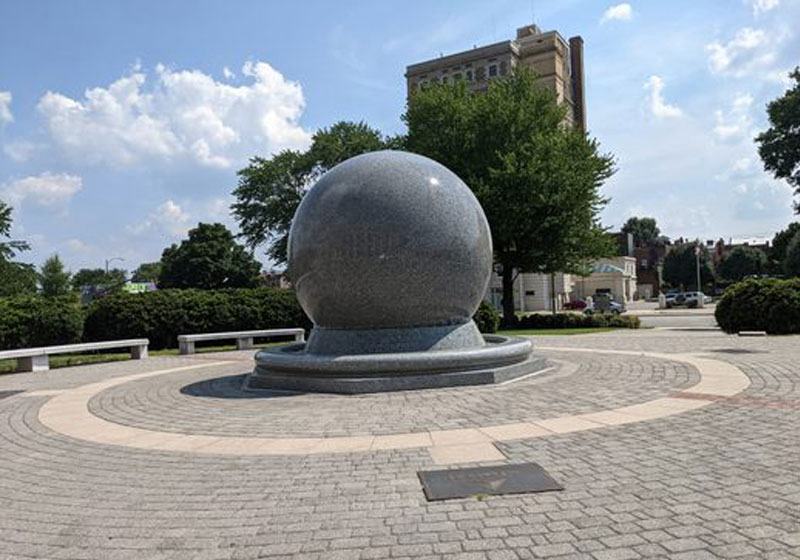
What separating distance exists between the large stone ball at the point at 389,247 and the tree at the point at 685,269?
101606mm

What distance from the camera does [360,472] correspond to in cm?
629

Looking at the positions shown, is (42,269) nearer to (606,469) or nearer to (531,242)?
(531,242)

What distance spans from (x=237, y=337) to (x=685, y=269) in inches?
3804

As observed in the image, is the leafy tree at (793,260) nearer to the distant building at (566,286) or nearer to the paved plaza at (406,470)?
the distant building at (566,286)

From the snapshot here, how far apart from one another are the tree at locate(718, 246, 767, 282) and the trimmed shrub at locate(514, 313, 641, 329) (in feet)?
266

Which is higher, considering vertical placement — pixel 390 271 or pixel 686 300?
pixel 390 271

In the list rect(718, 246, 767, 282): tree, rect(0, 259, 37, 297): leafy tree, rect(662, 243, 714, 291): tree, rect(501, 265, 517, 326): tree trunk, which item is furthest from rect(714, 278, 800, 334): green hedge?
rect(718, 246, 767, 282): tree

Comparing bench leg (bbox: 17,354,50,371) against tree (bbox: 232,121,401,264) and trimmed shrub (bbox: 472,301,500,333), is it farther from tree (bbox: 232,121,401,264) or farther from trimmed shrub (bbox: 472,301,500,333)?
tree (bbox: 232,121,401,264)

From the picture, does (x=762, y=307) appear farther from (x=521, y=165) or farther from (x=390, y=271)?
(x=390, y=271)

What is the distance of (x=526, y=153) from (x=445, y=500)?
99.4ft

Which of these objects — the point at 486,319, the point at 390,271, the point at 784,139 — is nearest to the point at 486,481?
the point at 390,271

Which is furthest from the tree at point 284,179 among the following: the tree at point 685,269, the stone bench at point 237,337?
the tree at point 685,269

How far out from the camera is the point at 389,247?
1187 centimetres

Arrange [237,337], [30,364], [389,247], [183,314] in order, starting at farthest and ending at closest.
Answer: [183,314]
[237,337]
[30,364]
[389,247]
